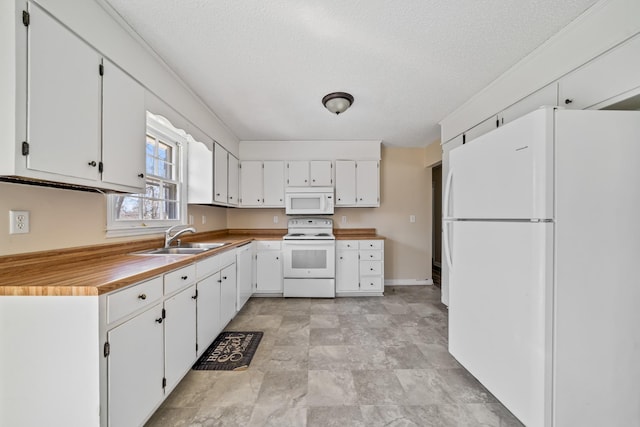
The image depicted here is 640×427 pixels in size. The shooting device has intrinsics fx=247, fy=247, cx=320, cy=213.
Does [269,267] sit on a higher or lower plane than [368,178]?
lower

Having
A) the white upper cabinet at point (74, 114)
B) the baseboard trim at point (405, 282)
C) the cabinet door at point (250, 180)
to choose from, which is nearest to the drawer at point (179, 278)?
the white upper cabinet at point (74, 114)

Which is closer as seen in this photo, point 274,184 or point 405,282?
point 274,184

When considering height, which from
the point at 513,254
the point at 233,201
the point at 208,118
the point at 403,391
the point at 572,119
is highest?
the point at 208,118

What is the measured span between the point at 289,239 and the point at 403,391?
226 cm

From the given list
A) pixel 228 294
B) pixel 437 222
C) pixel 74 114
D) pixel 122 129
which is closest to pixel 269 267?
pixel 228 294

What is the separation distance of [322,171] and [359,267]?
154cm

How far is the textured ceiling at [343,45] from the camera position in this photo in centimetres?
141

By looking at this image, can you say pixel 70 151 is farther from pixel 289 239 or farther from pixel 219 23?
pixel 289 239

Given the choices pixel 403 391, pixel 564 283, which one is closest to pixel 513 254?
pixel 564 283

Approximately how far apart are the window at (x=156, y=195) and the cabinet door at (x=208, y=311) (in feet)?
2.37

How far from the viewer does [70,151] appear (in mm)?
1185

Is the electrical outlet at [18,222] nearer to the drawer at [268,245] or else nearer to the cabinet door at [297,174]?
the drawer at [268,245]

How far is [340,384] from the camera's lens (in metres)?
1.74

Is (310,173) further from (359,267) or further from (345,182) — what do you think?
(359,267)
